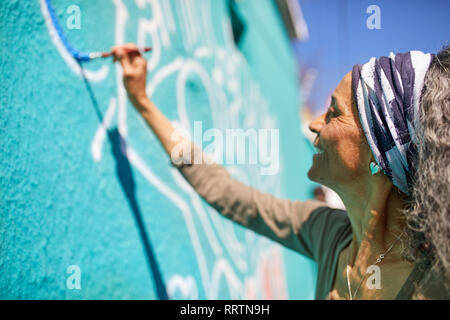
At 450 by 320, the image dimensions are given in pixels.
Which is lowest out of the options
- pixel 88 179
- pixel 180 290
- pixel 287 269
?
pixel 287 269

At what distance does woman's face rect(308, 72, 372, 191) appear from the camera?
92 cm

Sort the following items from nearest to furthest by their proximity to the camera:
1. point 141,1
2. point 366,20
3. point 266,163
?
point 366,20, point 141,1, point 266,163

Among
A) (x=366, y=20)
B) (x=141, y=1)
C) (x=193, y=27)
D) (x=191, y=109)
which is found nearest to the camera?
(x=366, y=20)

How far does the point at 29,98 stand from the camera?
3.02ft

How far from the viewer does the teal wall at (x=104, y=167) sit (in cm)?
88

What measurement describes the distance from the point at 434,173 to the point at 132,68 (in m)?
0.91

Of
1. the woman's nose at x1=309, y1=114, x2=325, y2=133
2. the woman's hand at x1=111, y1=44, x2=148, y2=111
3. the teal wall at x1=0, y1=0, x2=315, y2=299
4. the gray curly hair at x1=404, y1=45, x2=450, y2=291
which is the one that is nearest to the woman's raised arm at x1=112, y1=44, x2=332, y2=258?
the woman's hand at x1=111, y1=44, x2=148, y2=111

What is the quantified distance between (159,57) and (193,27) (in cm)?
62

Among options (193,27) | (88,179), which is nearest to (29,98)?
(88,179)

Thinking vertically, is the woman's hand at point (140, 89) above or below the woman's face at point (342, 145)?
above

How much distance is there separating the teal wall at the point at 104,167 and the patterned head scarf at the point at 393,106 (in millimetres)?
864
